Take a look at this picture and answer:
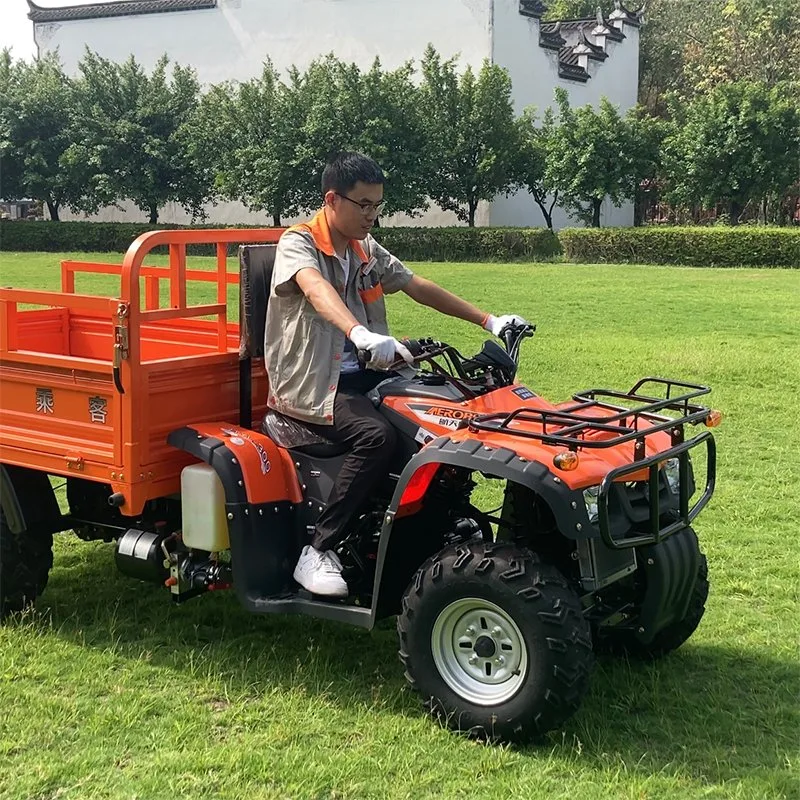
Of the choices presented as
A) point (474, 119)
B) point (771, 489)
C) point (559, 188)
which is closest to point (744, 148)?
point (559, 188)

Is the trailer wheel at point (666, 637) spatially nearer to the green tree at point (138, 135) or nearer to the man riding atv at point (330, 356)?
the man riding atv at point (330, 356)

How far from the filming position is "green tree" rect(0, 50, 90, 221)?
37.4 meters

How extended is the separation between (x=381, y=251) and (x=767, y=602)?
2449mm

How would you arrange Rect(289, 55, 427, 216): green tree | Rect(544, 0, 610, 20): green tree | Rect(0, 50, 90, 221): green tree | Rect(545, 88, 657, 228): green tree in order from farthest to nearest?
Rect(544, 0, 610, 20): green tree → Rect(0, 50, 90, 221): green tree → Rect(545, 88, 657, 228): green tree → Rect(289, 55, 427, 216): green tree

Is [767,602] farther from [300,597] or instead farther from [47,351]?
[47,351]

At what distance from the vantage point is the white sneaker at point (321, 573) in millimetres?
4039

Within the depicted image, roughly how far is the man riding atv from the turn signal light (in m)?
0.73

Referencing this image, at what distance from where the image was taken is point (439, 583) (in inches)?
144

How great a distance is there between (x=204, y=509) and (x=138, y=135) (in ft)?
116

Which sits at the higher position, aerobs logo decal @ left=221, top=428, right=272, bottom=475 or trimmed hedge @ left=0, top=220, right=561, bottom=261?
trimmed hedge @ left=0, top=220, right=561, bottom=261

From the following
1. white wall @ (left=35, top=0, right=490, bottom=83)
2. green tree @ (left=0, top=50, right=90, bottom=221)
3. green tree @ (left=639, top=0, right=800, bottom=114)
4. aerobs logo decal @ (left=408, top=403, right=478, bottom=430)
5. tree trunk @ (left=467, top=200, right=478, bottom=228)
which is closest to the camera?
aerobs logo decal @ (left=408, top=403, right=478, bottom=430)

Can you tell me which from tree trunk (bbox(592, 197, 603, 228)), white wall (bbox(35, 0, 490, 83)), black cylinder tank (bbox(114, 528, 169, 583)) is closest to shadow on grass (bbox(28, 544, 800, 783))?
black cylinder tank (bbox(114, 528, 169, 583))

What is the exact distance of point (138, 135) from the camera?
3706 cm

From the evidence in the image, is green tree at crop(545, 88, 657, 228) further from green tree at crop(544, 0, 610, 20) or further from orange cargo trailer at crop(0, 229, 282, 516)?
orange cargo trailer at crop(0, 229, 282, 516)
